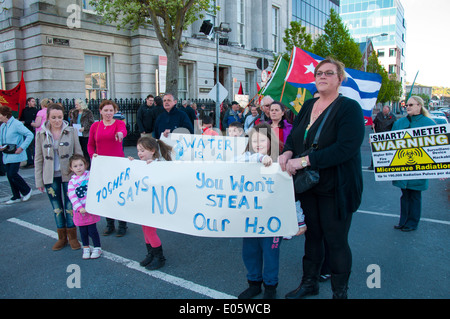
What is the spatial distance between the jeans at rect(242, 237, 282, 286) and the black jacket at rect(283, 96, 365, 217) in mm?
663

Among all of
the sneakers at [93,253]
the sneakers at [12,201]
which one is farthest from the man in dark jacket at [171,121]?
the sneakers at [12,201]

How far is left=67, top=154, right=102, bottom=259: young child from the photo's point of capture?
4105 millimetres

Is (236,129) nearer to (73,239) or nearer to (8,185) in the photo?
(73,239)

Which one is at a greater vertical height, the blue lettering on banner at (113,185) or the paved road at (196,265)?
the blue lettering on banner at (113,185)

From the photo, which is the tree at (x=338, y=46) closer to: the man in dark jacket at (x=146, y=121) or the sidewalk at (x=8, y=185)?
the man in dark jacket at (x=146, y=121)

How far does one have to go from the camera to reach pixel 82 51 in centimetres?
1559

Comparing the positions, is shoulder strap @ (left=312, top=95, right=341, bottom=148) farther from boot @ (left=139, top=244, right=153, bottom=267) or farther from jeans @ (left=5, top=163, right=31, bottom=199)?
jeans @ (left=5, top=163, right=31, bottom=199)

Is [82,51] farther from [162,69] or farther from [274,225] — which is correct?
[274,225]

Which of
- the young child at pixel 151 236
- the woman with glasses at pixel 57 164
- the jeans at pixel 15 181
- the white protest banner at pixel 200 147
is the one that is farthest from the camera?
the jeans at pixel 15 181

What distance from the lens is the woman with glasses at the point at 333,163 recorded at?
8.65ft

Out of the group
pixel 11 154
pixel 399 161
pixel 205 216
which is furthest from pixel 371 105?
pixel 11 154

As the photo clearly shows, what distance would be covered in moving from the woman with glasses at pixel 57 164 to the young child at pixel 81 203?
273 mm

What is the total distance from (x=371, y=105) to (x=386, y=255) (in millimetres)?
2663

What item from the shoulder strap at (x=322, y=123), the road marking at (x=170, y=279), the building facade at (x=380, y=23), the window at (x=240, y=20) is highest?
the building facade at (x=380, y=23)
